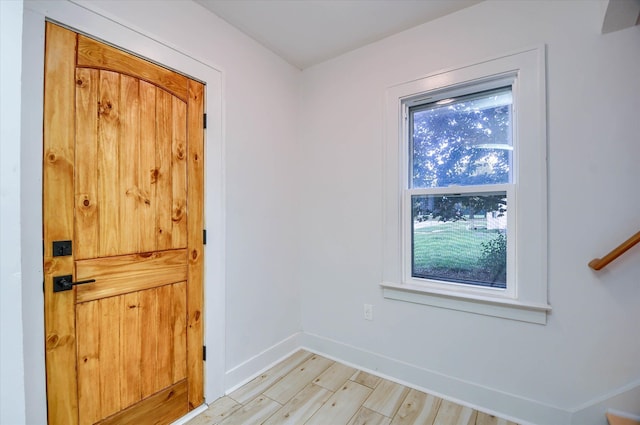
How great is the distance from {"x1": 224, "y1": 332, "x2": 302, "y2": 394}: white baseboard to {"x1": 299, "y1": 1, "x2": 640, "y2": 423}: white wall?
38cm

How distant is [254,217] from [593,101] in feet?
7.37

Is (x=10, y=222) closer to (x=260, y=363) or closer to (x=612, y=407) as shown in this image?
(x=260, y=363)

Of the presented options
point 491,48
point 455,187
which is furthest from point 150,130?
point 491,48

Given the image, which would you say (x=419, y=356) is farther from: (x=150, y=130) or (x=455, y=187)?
(x=150, y=130)

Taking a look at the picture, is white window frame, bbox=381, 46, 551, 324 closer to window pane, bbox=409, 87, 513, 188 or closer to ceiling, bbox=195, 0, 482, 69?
window pane, bbox=409, 87, 513, 188

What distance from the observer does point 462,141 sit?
77.8 inches

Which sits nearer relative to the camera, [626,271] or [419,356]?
[626,271]

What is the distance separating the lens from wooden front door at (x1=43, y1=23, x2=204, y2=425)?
4.16ft

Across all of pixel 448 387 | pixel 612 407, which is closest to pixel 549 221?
pixel 612 407

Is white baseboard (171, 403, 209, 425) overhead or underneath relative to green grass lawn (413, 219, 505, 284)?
underneath

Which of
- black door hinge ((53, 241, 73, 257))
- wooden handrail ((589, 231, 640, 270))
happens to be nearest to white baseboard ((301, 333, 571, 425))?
wooden handrail ((589, 231, 640, 270))

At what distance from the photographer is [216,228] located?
1.93m

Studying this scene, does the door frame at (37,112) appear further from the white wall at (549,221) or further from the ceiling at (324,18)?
the white wall at (549,221)

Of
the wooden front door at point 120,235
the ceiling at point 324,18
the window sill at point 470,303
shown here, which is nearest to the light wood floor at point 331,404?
the wooden front door at point 120,235
